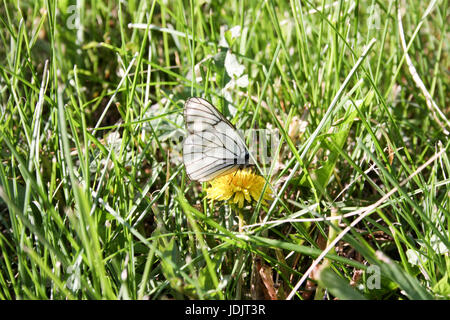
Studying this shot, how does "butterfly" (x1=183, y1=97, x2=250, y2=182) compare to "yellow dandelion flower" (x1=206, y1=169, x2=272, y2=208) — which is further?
"butterfly" (x1=183, y1=97, x2=250, y2=182)

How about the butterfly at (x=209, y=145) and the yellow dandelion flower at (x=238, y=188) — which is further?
the butterfly at (x=209, y=145)

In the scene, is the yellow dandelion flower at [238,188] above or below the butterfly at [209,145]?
below

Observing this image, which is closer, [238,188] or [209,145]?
[238,188]
